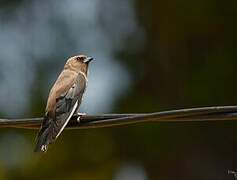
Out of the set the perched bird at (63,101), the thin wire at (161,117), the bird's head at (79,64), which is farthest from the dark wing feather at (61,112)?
the thin wire at (161,117)

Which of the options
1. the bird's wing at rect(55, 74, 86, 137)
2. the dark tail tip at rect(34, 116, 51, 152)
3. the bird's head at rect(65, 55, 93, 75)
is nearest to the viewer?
the dark tail tip at rect(34, 116, 51, 152)

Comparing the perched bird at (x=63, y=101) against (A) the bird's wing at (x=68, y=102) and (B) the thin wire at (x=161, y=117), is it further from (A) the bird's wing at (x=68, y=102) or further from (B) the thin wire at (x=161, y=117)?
(B) the thin wire at (x=161, y=117)

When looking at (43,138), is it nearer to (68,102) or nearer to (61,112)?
(61,112)

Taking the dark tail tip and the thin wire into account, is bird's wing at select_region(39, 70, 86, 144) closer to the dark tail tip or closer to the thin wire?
the dark tail tip

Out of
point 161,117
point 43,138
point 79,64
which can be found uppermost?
point 79,64

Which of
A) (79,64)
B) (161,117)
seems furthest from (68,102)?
(161,117)

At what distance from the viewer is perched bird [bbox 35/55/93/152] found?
23.0 feet

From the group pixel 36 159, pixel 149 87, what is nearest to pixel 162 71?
pixel 149 87

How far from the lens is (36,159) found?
1462 cm

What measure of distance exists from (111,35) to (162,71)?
132 cm

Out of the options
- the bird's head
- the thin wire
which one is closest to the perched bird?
the bird's head

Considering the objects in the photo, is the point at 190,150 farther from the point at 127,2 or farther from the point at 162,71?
the point at 127,2

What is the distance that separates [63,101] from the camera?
7.55 meters

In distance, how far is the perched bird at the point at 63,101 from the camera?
700 cm
